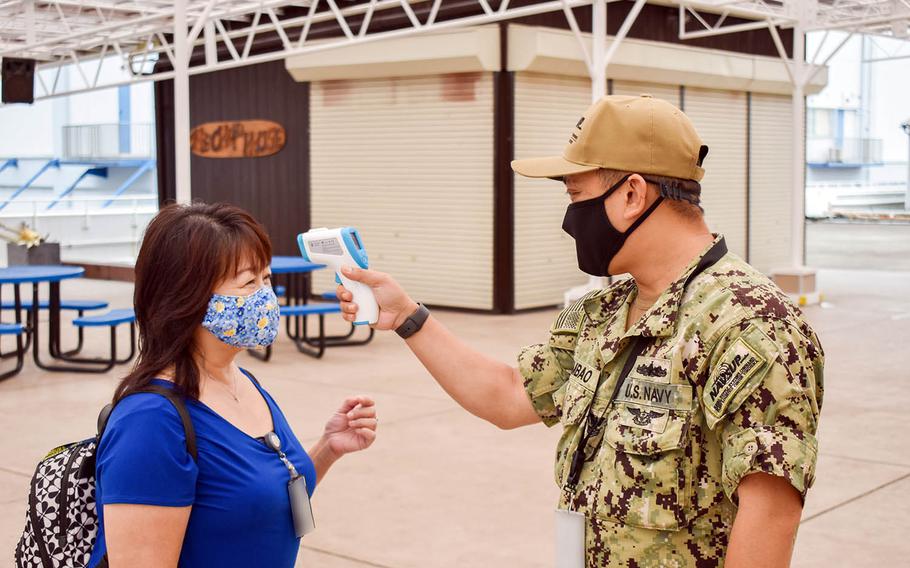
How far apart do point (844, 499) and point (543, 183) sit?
879 cm

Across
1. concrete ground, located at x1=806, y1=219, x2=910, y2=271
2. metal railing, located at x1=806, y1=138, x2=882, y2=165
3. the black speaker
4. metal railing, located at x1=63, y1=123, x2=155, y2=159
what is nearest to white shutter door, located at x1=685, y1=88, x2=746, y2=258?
concrete ground, located at x1=806, y1=219, x2=910, y2=271

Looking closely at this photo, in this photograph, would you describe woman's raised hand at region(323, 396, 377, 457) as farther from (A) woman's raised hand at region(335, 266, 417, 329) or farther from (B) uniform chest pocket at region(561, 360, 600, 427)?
(B) uniform chest pocket at region(561, 360, 600, 427)

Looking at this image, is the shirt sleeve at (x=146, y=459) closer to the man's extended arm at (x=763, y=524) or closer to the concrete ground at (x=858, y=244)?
the man's extended arm at (x=763, y=524)

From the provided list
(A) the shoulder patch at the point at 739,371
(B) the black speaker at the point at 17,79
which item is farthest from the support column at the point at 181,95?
(A) the shoulder patch at the point at 739,371

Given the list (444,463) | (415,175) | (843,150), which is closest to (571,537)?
(444,463)

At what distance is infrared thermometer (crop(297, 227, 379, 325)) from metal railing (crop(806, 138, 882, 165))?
53793mm

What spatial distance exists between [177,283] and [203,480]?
39 cm

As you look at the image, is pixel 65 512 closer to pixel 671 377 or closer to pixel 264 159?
pixel 671 377

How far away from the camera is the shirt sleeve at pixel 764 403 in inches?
72.0

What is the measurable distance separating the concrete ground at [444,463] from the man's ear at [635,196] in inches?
117

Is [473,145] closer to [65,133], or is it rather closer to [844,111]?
[65,133]

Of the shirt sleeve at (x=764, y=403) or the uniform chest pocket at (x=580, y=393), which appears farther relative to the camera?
the uniform chest pocket at (x=580, y=393)

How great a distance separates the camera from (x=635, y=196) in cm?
214

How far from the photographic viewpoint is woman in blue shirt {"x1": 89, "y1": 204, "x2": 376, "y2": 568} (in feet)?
6.66
